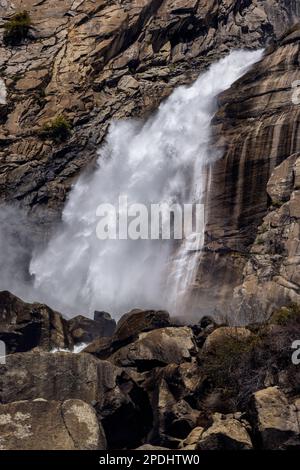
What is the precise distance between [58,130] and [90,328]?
814 inches

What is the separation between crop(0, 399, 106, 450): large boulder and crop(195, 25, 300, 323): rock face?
1487cm

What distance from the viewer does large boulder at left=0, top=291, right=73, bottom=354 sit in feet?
122

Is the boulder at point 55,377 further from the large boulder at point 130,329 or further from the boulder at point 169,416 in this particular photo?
the large boulder at point 130,329

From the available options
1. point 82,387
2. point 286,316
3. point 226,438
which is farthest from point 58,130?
point 226,438

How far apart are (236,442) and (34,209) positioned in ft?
112

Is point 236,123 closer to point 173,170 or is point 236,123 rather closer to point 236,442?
point 173,170

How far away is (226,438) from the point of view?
20688 mm

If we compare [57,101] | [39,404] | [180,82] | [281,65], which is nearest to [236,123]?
[281,65]

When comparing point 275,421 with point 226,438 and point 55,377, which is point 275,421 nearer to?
point 226,438

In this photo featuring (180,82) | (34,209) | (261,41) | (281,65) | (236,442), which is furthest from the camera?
(261,41)

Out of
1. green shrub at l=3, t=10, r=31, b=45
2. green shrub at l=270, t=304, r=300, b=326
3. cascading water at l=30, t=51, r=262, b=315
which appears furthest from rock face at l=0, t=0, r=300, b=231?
green shrub at l=270, t=304, r=300, b=326

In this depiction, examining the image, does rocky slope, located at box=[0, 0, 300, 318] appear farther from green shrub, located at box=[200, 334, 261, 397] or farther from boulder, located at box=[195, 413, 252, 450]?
boulder, located at box=[195, 413, 252, 450]

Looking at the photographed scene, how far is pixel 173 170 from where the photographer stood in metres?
47.9

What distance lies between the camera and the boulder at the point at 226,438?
67.4 ft
